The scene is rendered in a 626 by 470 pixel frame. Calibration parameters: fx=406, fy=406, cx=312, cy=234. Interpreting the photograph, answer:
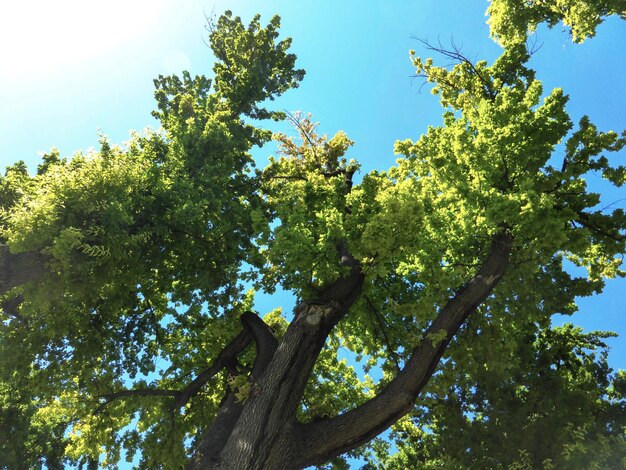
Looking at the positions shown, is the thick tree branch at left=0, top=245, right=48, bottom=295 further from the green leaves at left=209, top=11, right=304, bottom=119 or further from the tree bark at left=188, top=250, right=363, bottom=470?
the green leaves at left=209, top=11, right=304, bottom=119

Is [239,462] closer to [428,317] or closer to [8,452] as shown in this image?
[428,317]

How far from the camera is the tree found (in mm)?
7984

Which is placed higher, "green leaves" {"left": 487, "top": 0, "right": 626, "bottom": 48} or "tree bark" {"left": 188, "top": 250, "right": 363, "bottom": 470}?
"green leaves" {"left": 487, "top": 0, "right": 626, "bottom": 48}

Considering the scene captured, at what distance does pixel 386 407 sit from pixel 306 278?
3.19 meters

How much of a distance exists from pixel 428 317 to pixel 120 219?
6.95m

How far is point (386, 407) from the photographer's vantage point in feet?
24.3

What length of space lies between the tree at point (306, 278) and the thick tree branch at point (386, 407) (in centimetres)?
4

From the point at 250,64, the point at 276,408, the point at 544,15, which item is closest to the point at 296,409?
the point at 276,408

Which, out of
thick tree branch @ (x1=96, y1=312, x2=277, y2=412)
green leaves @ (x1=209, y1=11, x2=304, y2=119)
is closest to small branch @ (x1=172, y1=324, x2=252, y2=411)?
thick tree branch @ (x1=96, y1=312, x2=277, y2=412)

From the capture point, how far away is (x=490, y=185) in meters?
9.30

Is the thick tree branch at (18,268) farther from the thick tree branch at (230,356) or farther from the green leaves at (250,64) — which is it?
the green leaves at (250,64)

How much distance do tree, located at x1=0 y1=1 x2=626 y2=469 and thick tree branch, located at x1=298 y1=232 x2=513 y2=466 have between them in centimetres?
4

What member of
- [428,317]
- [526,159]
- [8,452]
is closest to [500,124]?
[526,159]

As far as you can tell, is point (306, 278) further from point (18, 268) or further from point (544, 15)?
point (544, 15)
